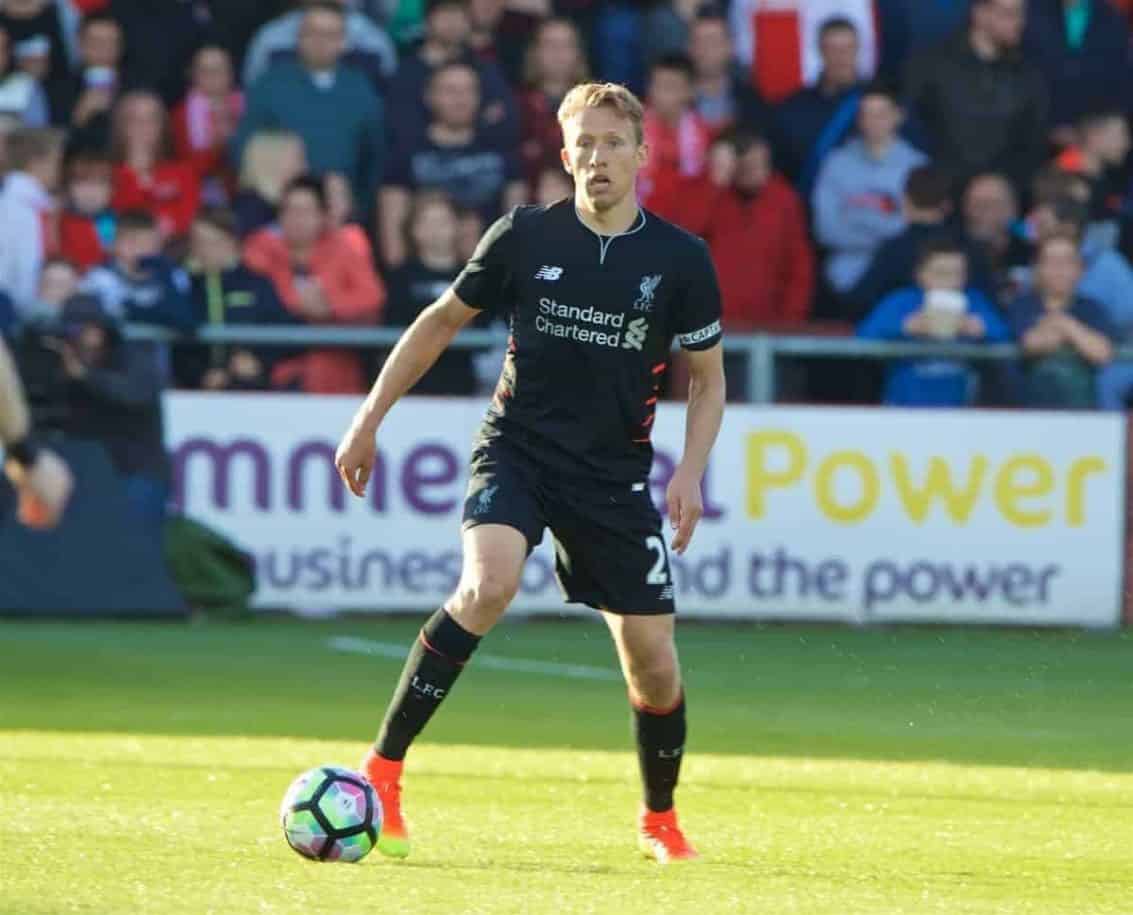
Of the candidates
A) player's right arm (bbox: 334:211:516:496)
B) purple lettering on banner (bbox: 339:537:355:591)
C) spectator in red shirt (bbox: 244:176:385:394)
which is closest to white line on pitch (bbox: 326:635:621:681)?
purple lettering on banner (bbox: 339:537:355:591)

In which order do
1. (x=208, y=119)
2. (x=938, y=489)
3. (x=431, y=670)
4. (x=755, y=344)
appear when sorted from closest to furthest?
(x=431, y=670)
(x=938, y=489)
(x=755, y=344)
(x=208, y=119)

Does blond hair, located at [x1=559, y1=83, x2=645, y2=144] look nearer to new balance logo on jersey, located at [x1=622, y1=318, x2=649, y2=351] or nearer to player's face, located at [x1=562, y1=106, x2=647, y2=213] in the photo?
player's face, located at [x1=562, y1=106, x2=647, y2=213]

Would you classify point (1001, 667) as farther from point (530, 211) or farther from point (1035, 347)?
point (530, 211)

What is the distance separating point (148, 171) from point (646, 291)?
29.2ft

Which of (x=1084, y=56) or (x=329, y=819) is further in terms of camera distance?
(x=1084, y=56)

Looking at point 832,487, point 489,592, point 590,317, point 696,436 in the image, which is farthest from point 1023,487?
point 489,592

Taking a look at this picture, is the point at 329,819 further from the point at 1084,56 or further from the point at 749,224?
the point at 1084,56

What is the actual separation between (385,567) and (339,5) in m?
4.07

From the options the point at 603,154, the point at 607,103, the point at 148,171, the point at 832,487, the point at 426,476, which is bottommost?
the point at 832,487

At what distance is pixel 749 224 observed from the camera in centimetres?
1571

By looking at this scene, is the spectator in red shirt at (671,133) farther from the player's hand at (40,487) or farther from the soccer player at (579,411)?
the player's hand at (40,487)

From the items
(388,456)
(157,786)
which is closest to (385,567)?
(388,456)

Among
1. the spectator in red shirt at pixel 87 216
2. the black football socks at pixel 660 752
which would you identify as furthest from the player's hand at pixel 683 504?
the spectator in red shirt at pixel 87 216

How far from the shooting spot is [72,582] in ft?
48.0
